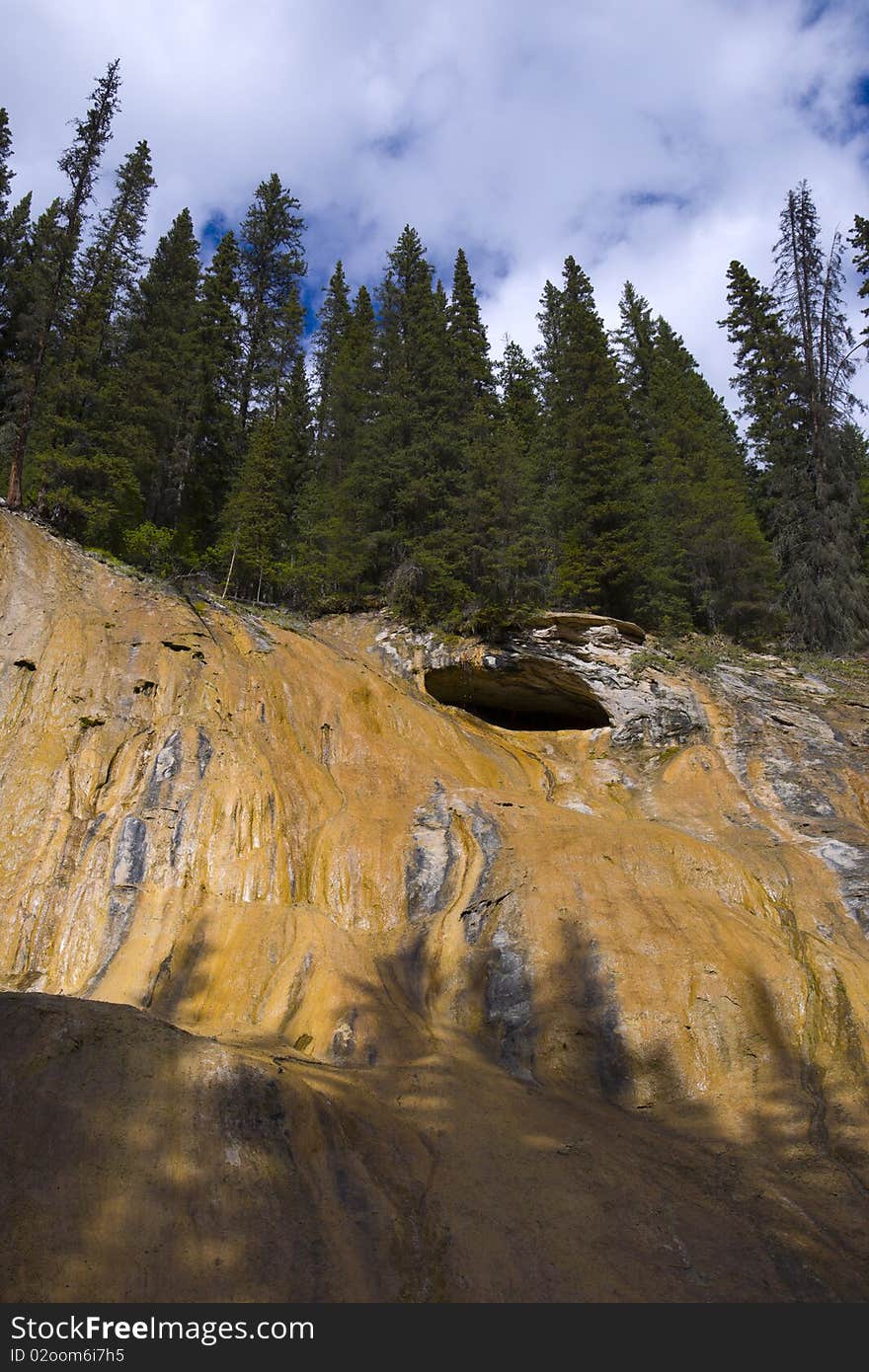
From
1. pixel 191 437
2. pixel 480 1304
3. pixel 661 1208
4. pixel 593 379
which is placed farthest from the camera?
pixel 191 437

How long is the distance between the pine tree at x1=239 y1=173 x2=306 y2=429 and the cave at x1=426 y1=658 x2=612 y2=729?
2084 centimetres

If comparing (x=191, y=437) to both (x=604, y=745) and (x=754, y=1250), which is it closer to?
(x=604, y=745)

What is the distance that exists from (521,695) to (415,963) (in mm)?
10828

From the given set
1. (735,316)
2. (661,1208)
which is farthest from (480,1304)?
(735,316)

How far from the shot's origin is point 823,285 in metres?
28.5

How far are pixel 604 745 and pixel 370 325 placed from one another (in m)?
27.9

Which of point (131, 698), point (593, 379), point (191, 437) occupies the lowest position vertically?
point (131, 698)

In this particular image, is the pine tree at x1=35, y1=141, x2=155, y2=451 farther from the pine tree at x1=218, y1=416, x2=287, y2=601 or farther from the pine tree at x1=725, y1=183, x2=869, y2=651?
the pine tree at x1=725, y1=183, x2=869, y2=651

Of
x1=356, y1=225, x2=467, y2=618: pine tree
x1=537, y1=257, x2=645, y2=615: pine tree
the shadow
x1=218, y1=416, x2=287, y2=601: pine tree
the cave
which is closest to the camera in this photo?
the shadow

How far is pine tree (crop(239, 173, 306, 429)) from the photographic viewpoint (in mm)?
35812

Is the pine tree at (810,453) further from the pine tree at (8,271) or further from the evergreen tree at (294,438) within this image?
the pine tree at (8,271)

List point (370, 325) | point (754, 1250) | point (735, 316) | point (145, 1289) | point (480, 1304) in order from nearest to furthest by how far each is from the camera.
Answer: point (145, 1289), point (480, 1304), point (754, 1250), point (735, 316), point (370, 325)

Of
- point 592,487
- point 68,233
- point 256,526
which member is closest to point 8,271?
point 68,233

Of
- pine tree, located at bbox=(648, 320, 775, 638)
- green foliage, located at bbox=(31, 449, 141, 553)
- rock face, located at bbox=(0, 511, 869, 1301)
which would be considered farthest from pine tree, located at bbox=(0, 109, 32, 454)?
pine tree, located at bbox=(648, 320, 775, 638)
